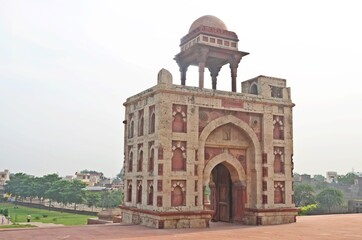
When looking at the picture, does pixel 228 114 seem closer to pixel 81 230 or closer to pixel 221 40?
pixel 221 40

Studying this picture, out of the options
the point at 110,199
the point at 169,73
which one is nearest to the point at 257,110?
the point at 169,73

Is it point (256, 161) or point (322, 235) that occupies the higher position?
point (256, 161)

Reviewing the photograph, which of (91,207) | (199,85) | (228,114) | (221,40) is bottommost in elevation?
(91,207)

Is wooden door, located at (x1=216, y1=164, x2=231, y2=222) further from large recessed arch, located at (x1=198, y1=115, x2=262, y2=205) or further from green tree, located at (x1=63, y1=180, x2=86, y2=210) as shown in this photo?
green tree, located at (x1=63, y1=180, x2=86, y2=210)

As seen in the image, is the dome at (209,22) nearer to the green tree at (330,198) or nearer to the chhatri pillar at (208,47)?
the chhatri pillar at (208,47)

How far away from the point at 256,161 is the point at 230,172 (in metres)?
1.52

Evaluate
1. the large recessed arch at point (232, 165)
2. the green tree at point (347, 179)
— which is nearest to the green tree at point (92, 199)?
the green tree at point (347, 179)

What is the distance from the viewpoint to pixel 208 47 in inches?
872

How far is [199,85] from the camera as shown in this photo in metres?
21.4

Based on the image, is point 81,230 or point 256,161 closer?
point 81,230

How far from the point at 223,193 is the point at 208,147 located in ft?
12.4

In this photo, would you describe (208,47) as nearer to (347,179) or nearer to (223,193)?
(223,193)

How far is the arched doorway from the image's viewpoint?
22409 millimetres

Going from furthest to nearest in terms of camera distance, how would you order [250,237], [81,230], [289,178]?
[289,178], [81,230], [250,237]
